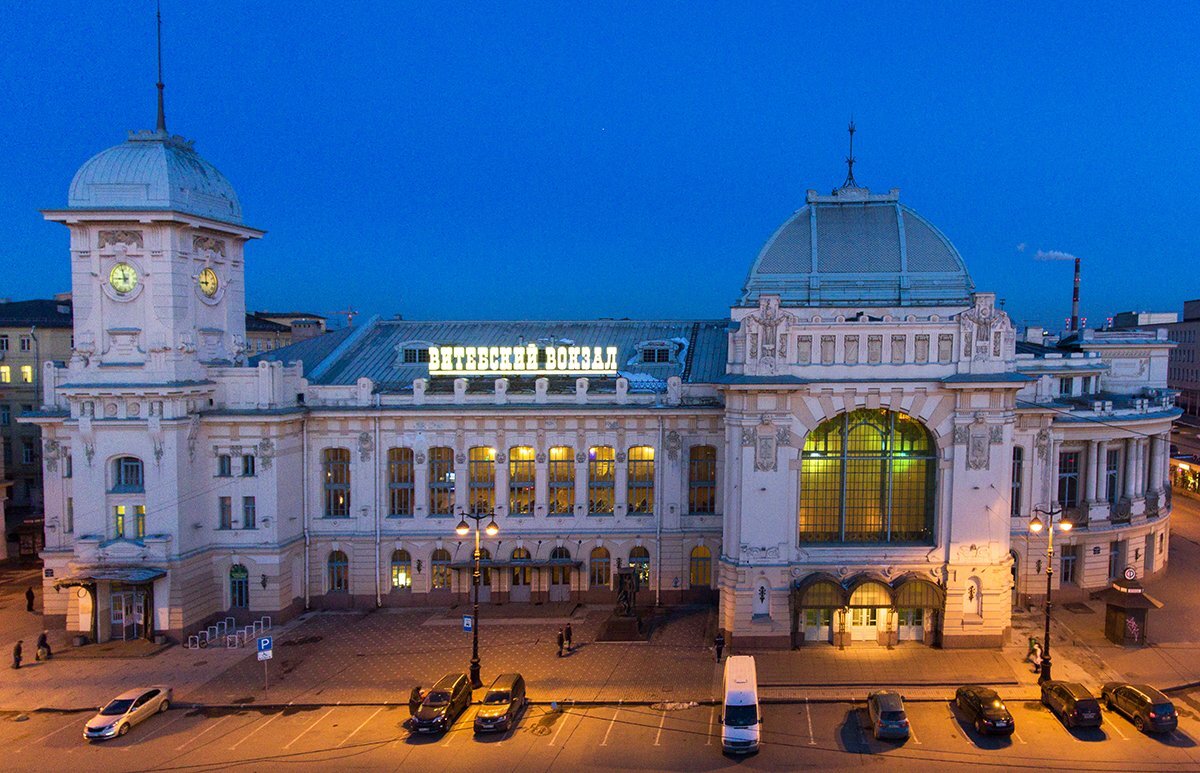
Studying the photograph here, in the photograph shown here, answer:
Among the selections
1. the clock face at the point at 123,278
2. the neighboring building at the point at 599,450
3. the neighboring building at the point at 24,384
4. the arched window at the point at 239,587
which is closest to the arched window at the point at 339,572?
the neighboring building at the point at 599,450

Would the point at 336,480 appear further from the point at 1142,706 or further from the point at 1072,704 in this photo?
the point at 1142,706

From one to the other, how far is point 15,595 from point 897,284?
63.4 meters

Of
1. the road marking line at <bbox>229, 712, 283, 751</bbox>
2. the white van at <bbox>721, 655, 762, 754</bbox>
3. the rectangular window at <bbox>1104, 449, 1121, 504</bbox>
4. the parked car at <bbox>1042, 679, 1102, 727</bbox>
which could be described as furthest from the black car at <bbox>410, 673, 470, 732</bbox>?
the rectangular window at <bbox>1104, 449, 1121, 504</bbox>

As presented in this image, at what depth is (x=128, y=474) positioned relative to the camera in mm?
49312

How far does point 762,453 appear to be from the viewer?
4672cm

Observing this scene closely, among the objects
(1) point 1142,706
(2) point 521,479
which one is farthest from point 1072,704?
(2) point 521,479

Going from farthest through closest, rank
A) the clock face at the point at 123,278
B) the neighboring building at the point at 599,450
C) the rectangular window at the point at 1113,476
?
1. the rectangular window at the point at 1113,476
2. the clock face at the point at 123,278
3. the neighboring building at the point at 599,450

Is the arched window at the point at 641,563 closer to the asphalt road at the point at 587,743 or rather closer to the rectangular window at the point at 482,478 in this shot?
the rectangular window at the point at 482,478

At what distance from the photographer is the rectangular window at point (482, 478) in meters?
55.5

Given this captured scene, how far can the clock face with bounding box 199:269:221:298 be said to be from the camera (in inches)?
2041

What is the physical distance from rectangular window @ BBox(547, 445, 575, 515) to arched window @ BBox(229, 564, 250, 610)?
19761mm

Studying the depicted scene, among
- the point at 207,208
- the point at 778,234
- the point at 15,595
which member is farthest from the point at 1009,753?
the point at 15,595

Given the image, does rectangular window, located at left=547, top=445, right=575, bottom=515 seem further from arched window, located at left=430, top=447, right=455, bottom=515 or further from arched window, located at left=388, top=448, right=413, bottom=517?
arched window, located at left=388, top=448, right=413, bottom=517

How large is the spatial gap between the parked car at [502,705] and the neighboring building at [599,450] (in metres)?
13.8
